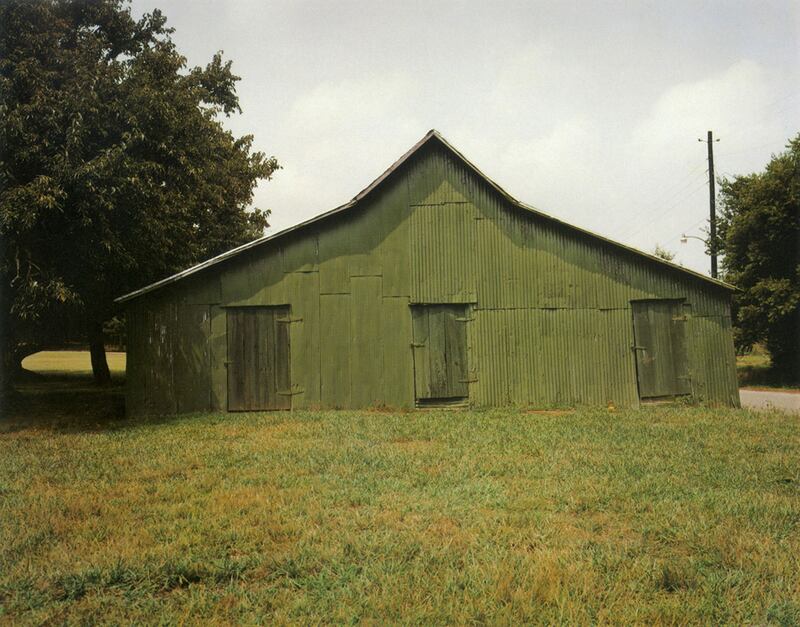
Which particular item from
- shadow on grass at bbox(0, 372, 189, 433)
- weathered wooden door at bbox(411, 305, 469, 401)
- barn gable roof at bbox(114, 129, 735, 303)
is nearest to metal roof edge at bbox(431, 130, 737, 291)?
barn gable roof at bbox(114, 129, 735, 303)

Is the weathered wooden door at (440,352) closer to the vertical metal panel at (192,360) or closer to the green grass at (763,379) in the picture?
the vertical metal panel at (192,360)

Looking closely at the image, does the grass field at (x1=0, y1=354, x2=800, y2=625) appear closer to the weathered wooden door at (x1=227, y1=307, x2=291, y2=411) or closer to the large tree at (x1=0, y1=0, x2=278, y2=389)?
the weathered wooden door at (x1=227, y1=307, x2=291, y2=411)

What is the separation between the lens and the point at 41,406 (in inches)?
675

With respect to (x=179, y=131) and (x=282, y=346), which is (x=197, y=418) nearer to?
(x=282, y=346)

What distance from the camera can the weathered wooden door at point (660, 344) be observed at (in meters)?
14.4

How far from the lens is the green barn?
1382 cm

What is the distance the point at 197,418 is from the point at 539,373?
871 centimetres

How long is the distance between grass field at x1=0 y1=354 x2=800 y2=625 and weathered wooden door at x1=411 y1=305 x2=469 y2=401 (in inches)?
170

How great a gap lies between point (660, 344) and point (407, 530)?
11666 mm

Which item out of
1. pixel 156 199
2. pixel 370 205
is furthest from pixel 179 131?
→ pixel 370 205

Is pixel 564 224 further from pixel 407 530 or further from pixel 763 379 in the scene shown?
pixel 763 379

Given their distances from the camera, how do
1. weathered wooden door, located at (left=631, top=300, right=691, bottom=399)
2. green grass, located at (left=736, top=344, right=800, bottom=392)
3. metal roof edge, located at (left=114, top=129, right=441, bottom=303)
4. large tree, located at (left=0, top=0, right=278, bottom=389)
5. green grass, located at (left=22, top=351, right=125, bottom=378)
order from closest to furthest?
large tree, located at (left=0, top=0, right=278, bottom=389), metal roof edge, located at (left=114, top=129, right=441, bottom=303), weathered wooden door, located at (left=631, top=300, right=691, bottom=399), green grass, located at (left=736, top=344, right=800, bottom=392), green grass, located at (left=22, top=351, right=125, bottom=378)

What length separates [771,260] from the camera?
2523 cm

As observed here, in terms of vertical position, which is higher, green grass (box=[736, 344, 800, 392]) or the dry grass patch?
the dry grass patch
